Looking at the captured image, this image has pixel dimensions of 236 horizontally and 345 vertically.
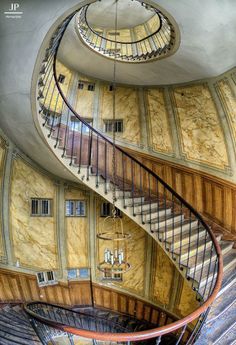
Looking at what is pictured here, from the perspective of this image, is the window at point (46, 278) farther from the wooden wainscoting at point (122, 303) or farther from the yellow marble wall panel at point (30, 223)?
the wooden wainscoting at point (122, 303)

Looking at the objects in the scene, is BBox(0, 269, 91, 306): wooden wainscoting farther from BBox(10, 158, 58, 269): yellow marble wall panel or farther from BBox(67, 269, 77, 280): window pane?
BBox(10, 158, 58, 269): yellow marble wall panel

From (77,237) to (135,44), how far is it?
474cm

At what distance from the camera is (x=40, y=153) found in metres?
6.02

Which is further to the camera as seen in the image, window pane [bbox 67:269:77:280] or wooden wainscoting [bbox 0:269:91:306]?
window pane [bbox 67:269:77:280]

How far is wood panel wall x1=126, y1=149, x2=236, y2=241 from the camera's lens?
6336 millimetres

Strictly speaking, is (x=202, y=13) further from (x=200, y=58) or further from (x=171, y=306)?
(x=171, y=306)

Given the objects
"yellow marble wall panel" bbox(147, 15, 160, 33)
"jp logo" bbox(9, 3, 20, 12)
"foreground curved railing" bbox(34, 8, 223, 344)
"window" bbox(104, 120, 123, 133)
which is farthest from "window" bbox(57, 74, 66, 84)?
"jp logo" bbox(9, 3, 20, 12)

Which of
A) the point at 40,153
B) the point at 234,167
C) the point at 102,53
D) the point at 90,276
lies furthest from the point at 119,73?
the point at 90,276

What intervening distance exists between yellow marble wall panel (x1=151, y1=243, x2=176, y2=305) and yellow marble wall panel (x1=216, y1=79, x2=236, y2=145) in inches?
130

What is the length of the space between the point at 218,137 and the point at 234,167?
72 centimetres

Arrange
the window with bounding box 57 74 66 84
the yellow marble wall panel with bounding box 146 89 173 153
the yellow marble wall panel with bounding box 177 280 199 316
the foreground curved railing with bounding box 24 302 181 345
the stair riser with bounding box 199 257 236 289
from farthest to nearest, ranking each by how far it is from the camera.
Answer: the window with bounding box 57 74 66 84 < the yellow marble wall panel with bounding box 146 89 173 153 < the yellow marble wall panel with bounding box 177 280 199 316 < the foreground curved railing with bounding box 24 302 181 345 < the stair riser with bounding box 199 257 236 289

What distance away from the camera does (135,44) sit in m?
7.02

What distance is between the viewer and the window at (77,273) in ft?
24.7

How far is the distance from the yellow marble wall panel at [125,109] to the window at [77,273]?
3.43m
